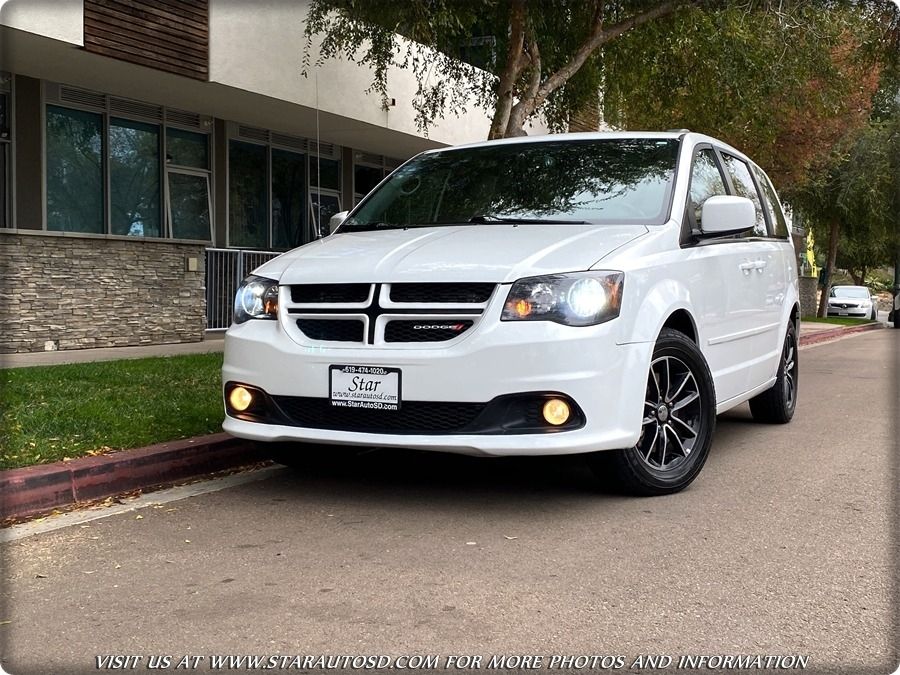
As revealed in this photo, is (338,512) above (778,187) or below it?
below

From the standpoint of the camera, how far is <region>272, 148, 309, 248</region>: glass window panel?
56.0ft

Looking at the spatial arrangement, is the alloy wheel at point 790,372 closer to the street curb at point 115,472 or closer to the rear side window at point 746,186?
the rear side window at point 746,186

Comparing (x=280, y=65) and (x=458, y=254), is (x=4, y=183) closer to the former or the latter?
(x=280, y=65)

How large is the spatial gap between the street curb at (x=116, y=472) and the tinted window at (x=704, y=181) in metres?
2.88

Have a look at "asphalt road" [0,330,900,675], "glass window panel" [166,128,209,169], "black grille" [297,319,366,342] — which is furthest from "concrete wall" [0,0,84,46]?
"asphalt road" [0,330,900,675]

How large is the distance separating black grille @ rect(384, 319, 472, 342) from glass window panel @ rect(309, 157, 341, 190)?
13.8 meters

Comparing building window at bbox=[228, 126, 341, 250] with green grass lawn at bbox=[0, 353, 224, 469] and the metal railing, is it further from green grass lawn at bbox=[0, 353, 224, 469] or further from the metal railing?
green grass lawn at bbox=[0, 353, 224, 469]

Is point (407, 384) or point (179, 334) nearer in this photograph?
point (407, 384)

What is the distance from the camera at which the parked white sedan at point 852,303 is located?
36594 millimetres

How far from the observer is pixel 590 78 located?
13.7 m

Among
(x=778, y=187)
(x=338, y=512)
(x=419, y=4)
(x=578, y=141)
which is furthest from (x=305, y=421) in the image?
(x=778, y=187)

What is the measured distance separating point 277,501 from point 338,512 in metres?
0.39

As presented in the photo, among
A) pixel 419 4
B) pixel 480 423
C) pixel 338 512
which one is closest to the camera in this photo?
pixel 480 423

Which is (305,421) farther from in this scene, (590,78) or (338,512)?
(590,78)
